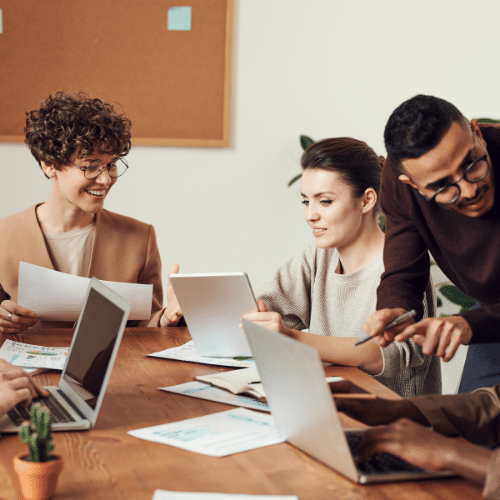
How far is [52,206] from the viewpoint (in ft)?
6.62

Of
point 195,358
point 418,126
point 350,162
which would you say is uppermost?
point 418,126

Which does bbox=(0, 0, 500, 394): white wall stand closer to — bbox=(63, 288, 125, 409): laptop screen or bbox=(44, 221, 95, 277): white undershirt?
bbox=(44, 221, 95, 277): white undershirt

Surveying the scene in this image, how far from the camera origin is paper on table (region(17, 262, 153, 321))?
5.69 feet

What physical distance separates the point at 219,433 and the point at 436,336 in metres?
0.48

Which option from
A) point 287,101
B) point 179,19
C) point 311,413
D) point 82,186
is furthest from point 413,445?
point 179,19

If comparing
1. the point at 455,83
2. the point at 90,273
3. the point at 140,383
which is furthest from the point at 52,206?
the point at 455,83

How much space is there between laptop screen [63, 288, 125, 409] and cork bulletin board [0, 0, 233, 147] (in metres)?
1.78

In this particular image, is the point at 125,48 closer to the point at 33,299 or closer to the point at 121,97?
the point at 121,97

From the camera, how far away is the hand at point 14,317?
1.70 metres

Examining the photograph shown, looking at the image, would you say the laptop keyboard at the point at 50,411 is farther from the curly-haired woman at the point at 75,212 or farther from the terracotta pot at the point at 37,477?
the curly-haired woman at the point at 75,212

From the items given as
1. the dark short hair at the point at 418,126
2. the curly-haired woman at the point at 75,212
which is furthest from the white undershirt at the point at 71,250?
the dark short hair at the point at 418,126

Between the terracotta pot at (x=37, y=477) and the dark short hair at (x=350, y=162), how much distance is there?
1250 mm

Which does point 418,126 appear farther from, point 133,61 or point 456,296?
point 133,61

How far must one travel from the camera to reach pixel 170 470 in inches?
36.1
